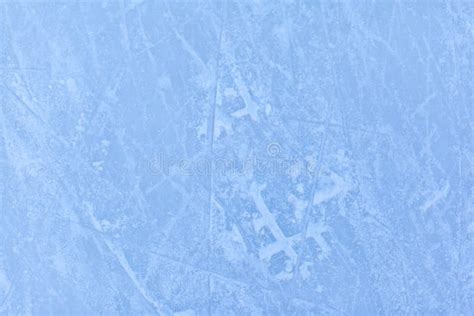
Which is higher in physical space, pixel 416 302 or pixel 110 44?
pixel 110 44

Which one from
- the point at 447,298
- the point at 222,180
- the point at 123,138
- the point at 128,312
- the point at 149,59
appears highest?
→ the point at 149,59

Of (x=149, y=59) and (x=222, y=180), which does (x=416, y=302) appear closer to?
(x=222, y=180)

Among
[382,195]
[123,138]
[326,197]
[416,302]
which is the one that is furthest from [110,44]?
[416,302]

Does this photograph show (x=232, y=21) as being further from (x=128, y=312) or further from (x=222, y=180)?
(x=128, y=312)

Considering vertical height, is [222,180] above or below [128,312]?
above

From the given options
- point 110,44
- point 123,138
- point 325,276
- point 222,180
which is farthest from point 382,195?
point 110,44

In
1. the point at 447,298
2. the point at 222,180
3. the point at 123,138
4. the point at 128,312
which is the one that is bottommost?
the point at 447,298
